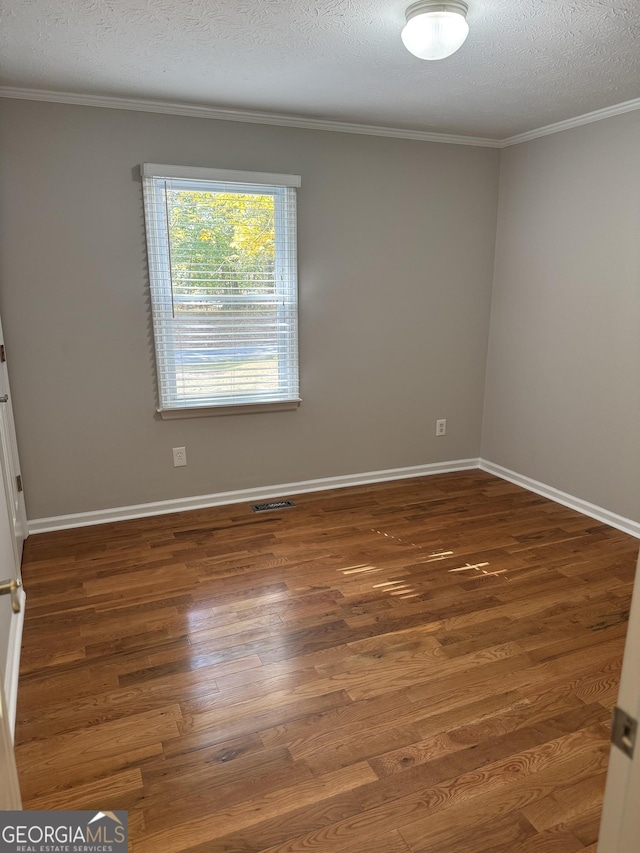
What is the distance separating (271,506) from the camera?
12.3ft

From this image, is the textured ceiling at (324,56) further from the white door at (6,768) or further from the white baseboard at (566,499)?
the white baseboard at (566,499)

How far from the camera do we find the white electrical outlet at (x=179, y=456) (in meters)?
3.59

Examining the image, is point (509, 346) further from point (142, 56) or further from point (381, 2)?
point (142, 56)

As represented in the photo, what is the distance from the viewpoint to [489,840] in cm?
148

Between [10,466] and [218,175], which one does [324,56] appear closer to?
[218,175]

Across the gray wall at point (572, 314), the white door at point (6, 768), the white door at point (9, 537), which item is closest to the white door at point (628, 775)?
the white door at point (6, 768)

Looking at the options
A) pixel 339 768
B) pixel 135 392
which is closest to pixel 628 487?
pixel 339 768

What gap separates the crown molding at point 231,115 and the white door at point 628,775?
3403 mm

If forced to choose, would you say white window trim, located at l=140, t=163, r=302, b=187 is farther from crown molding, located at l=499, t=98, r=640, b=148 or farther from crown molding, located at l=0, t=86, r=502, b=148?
crown molding, located at l=499, t=98, r=640, b=148

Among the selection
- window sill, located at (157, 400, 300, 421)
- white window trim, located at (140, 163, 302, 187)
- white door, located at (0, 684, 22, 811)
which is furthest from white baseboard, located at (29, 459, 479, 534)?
white door, located at (0, 684, 22, 811)

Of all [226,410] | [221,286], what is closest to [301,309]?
[221,286]

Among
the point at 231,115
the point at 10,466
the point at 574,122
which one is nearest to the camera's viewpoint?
the point at 10,466

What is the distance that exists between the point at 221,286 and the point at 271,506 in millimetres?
1461

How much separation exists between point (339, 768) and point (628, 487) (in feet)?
8.26
